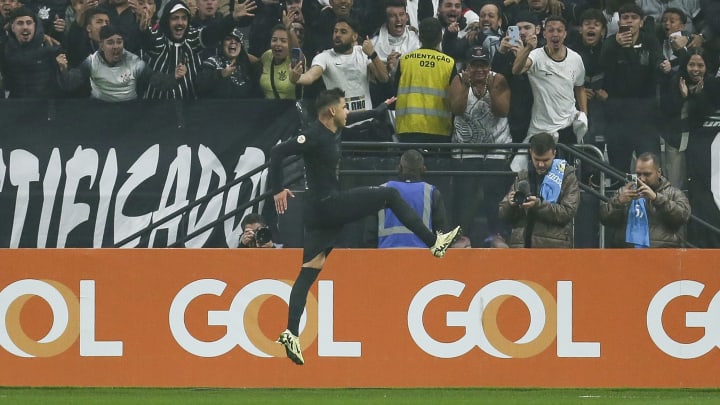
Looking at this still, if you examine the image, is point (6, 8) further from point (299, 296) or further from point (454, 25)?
point (299, 296)

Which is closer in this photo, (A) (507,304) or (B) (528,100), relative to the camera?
(A) (507,304)

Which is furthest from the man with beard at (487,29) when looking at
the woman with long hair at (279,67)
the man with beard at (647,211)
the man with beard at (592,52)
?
the man with beard at (647,211)

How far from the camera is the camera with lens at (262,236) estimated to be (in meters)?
13.3

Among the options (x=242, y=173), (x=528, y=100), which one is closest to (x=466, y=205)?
(x=528, y=100)

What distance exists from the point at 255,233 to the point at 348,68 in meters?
2.11

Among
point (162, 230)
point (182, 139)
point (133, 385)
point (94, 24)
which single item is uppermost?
point (94, 24)

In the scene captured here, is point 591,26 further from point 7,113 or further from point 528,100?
point 7,113

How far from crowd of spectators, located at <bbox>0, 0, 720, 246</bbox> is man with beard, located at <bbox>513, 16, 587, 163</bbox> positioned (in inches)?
0.5

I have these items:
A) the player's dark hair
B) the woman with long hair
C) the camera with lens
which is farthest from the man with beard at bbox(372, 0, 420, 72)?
the player's dark hair

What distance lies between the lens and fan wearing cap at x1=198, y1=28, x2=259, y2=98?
14.5m

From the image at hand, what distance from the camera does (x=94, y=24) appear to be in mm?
14742

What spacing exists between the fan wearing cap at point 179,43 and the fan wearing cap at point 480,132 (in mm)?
2720

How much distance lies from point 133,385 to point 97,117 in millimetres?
3192

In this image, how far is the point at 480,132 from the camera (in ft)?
46.1
